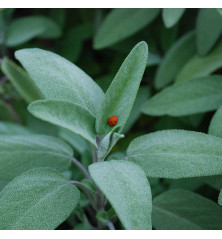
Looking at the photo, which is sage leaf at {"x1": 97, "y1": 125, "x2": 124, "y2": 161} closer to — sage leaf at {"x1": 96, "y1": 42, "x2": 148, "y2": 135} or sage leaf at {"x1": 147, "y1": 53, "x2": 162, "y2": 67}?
sage leaf at {"x1": 96, "y1": 42, "x2": 148, "y2": 135}

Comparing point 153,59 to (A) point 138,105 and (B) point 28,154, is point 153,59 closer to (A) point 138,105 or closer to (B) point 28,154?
(A) point 138,105

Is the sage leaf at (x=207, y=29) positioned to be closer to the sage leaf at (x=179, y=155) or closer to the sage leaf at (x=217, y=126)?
the sage leaf at (x=217, y=126)

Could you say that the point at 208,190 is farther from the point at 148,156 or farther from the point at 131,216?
the point at 131,216

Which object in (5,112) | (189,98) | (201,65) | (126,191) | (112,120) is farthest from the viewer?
(5,112)

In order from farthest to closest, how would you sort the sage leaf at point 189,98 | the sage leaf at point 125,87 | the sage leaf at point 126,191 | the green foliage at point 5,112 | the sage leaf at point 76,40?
the sage leaf at point 76,40 < the green foliage at point 5,112 < the sage leaf at point 189,98 < the sage leaf at point 125,87 < the sage leaf at point 126,191

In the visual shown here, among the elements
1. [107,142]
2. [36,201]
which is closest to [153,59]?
[107,142]

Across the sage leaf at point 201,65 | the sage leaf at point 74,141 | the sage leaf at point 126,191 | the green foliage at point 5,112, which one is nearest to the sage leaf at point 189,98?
the sage leaf at point 201,65

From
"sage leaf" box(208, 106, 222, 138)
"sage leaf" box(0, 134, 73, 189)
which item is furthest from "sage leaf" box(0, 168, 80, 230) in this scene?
"sage leaf" box(208, 106, 222, 138)
